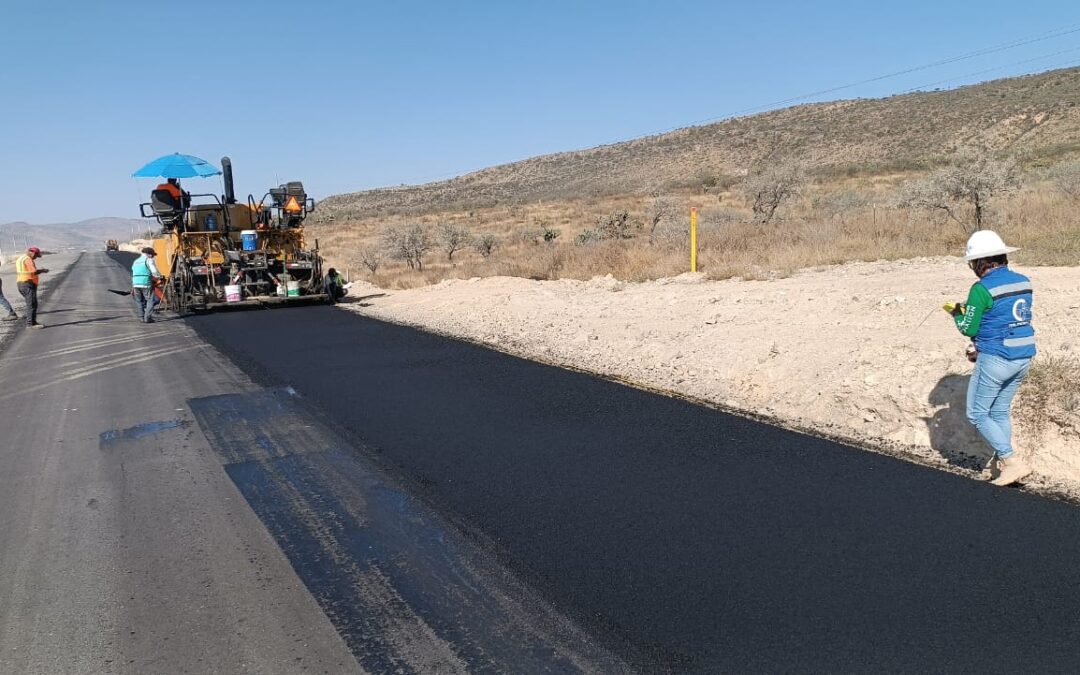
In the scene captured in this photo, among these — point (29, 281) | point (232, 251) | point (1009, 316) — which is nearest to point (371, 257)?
point (232, 251)

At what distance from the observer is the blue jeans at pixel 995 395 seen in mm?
4824

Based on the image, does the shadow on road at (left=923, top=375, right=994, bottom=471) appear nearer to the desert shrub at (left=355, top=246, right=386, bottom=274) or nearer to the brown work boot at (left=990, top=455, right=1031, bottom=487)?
the brown work boot at (left=990, top=455, right=1031, bottom=487)

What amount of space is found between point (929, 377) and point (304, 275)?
51.2 feet

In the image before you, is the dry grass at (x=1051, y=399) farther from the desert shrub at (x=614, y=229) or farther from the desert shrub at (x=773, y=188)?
the desert shrub at (x=614, y=229)

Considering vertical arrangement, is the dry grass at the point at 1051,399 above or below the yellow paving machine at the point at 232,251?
below

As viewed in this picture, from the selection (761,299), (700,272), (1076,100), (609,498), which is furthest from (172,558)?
(1076,100)

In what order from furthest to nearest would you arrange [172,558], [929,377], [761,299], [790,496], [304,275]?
1. [304,275]
2. [761,299]
3. [929,377]
4. [790,496]
5. [172,558]

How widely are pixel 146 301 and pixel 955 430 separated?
1626cm

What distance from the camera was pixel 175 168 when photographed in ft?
54.0

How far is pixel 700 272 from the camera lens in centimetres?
1586

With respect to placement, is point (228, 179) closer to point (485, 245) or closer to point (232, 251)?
point (232, 251)

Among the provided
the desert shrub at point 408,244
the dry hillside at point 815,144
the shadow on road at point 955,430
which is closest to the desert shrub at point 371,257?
the desert shrub at point 408,244

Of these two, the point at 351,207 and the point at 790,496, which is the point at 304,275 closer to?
the point at 790,496

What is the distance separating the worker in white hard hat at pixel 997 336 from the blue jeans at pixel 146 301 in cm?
1575
